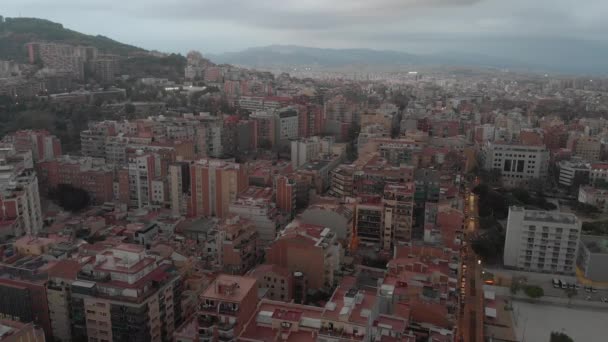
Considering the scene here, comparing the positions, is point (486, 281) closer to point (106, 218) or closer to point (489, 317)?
point (489, 317)

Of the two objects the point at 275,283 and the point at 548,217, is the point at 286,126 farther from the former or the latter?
the point at 275,283

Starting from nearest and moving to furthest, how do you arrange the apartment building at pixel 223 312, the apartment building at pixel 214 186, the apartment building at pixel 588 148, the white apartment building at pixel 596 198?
the apartment building at pixel 223 312
the apartment building at pixel 214 186
the white apartment building at pixel 596 198
the apartment building at pixel 588 148

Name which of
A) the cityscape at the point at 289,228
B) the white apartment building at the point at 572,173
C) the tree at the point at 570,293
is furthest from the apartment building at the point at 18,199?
the white apartment building at the point at 572,173

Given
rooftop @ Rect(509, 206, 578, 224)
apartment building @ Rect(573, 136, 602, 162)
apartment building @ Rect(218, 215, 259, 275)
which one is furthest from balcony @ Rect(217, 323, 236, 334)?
apartment building @ Rect(573, 136, 602, 162)

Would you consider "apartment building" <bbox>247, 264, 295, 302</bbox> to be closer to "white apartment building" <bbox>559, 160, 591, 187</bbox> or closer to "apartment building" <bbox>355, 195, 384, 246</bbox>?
"apartment building" <bbox>355, 195, 384, 246</bbox>

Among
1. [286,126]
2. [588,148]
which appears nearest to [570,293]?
[588,148]

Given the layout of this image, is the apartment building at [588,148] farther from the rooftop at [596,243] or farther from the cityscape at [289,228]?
the rooftop at [596,243]

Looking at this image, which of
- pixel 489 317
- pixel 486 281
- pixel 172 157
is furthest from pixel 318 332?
pixel 172 157

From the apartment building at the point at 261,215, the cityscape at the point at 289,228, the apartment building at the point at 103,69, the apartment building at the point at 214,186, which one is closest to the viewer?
the cityscape at the point at 289,228
